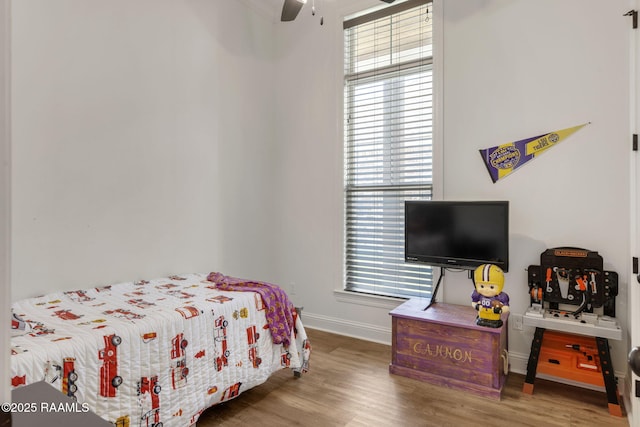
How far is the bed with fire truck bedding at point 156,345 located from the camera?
1.59 metres

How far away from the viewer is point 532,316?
2.48 metres

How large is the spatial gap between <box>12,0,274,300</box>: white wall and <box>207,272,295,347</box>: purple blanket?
786mm

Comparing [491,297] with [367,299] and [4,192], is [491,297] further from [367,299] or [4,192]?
[4,192]

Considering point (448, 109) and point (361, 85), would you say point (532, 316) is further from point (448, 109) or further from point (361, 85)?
point (361, 85)

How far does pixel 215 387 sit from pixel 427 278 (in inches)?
76.4

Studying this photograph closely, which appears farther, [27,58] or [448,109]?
[448,109]

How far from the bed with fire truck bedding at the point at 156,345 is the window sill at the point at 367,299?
0.97 metres

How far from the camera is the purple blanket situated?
2.52m

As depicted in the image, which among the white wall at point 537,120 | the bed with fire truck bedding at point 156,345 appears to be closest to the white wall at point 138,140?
the bed with fire truck bedding at point 156,345

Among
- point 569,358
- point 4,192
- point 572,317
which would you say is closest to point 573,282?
point 572,317

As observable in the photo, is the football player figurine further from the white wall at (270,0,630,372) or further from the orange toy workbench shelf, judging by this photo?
the white wall at (270,0,630,372)

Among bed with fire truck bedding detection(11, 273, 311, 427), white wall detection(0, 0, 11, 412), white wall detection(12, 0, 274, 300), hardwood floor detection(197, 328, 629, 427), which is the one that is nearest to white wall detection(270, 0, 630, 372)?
hardwood floor detection(197, 328, 629, 427)

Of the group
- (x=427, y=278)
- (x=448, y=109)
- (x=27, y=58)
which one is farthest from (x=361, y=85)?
(x=27, y=58)

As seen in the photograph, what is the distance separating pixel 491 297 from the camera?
8.18 ft
